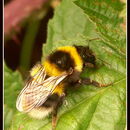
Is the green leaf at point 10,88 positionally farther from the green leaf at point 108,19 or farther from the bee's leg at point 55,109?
the green leaf at point 108,19

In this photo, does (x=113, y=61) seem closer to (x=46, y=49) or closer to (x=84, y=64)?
(x=84, y=64)

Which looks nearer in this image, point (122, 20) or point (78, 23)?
point (122, 20)

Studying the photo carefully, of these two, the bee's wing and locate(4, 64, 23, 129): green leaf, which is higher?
the bee's wing

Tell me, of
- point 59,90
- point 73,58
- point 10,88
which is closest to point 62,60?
point 73,58

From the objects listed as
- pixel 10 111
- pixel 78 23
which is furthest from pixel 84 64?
pixel 10 111

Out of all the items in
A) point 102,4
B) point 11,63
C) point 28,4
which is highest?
point 102,4

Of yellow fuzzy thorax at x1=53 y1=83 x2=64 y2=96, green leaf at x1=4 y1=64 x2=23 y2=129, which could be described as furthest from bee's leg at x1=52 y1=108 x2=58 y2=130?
green leaf at x1=4 y1=64 x2=23 y2=129

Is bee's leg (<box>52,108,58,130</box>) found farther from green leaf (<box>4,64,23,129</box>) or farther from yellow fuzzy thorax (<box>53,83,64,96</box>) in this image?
green leaf (<box>4,64,23,129</box>)
